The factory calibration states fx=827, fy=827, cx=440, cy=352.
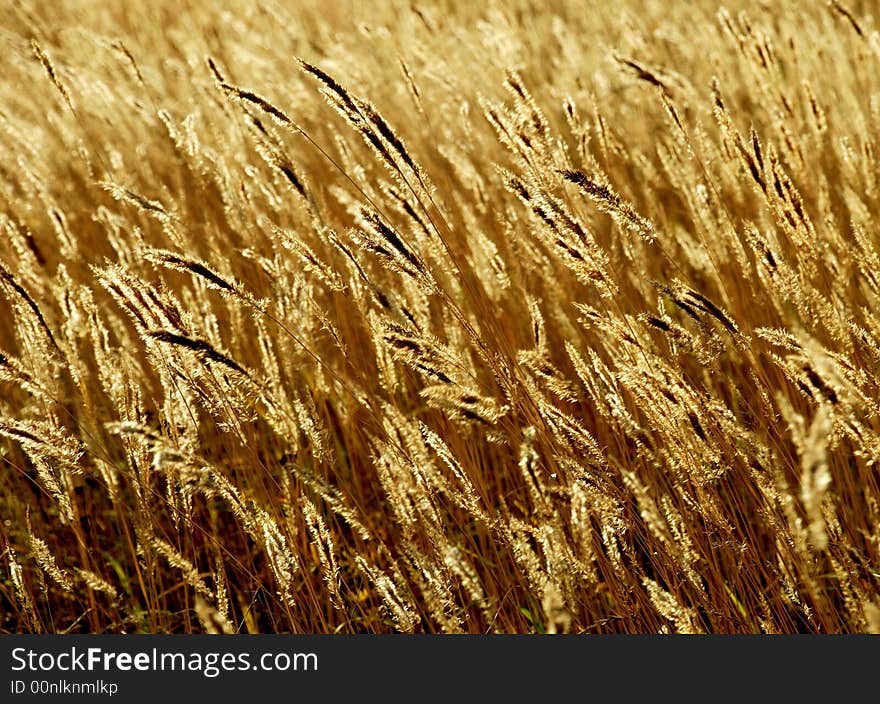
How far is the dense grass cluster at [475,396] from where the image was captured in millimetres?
1443

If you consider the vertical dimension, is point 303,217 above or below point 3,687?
above

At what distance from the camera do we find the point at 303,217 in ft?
8.54

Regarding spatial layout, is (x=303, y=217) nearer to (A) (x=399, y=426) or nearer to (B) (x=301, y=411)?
(B) (x=301, y=411)

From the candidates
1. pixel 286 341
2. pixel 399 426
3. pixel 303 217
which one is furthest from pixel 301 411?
pixel 303 217

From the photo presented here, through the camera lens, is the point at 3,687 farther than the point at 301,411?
No

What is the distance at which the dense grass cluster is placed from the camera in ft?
4.74

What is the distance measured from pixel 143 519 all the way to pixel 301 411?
20.6 inches

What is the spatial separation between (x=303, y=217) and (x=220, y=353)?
1347 millimetres

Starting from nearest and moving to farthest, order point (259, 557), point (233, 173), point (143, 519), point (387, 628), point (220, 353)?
point (220, 353), point (143, 519), point (387, 628), point (259, 557), point (233, 173)

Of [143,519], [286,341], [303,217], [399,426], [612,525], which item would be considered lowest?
[612,525]

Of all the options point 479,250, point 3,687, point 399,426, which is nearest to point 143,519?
point 3,687

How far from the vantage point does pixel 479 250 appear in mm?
2072

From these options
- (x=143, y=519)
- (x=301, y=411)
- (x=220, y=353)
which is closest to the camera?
(x=220, y=353)

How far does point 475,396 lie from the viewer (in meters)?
1.38
